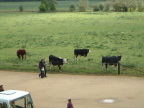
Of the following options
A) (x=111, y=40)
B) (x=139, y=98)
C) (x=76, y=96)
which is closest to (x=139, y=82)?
(x=139, y=98)

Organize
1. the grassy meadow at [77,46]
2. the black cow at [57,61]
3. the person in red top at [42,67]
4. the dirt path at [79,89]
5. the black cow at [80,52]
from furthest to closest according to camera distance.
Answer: the black cow at [80,52], the grassy meadow at [77,46], the black cow at [57,61], the person in red top at [42,67], the dirt path at [79,89]

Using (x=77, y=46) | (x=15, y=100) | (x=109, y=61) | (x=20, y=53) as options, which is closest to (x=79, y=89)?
(x=109, y=61)

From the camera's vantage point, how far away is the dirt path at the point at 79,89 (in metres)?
16.0

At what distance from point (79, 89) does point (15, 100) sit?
6552mm

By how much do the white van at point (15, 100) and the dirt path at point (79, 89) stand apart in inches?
122

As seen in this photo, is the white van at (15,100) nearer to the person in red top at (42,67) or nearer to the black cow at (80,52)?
the person in red top at (42,67)

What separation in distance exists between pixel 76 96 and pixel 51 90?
182 centimetres

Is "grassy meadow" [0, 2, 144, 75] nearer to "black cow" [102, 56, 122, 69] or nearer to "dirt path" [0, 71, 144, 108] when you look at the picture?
"black cow" [102, 56, 122, 69]

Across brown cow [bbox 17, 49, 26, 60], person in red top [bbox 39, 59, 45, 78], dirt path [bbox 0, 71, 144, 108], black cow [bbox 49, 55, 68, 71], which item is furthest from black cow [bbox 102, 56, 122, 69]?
brown cow [bbox 17, 49, 26, 60]

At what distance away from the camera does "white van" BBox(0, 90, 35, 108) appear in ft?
39.8

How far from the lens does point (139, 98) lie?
16469 mm

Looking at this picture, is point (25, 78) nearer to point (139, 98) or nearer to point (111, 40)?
point (139, 98)

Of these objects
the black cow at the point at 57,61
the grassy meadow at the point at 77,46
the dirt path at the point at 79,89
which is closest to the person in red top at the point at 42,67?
the dirt path at the point at 79,89

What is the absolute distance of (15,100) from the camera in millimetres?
12336
